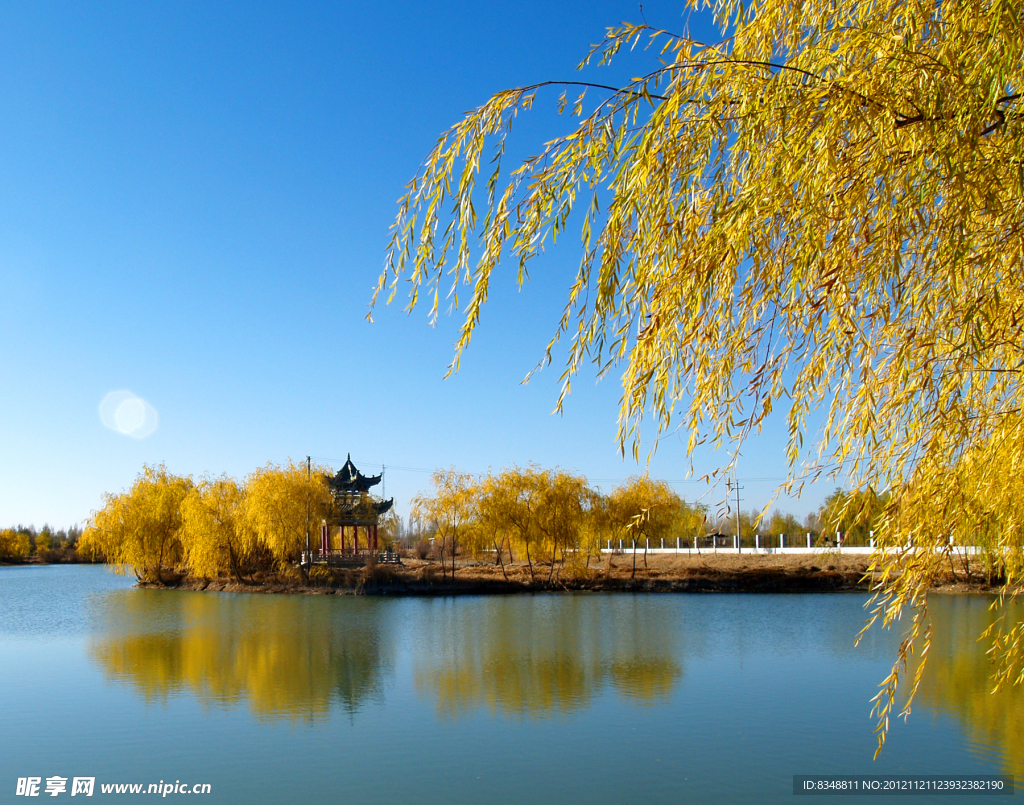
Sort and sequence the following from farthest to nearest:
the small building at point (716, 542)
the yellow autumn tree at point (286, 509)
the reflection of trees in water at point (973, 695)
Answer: the small building at point (716, 542)
the yellow autumn tree at point (286, 509)
the reflection of trees in water at point (973, 695)

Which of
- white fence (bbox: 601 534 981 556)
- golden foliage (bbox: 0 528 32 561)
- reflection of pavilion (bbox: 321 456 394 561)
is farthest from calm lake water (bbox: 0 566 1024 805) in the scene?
golden foliage (bbox: 0 528 32 561)

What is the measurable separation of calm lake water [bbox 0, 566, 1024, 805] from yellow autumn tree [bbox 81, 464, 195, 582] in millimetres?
12131

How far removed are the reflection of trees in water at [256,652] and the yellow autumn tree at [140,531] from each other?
24.5 ft

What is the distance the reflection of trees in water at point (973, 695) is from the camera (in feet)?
23.2

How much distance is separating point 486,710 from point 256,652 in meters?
5.79

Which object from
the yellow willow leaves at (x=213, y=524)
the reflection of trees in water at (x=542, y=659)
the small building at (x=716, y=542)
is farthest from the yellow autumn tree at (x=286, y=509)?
the small building at (x=716, y=542)

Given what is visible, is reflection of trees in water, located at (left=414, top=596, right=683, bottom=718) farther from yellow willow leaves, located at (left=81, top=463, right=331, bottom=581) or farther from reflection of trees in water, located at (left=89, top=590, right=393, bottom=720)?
yellow willow leaves, located at (left=81, top=463, right=331, bottom=581)

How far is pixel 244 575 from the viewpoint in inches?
1052

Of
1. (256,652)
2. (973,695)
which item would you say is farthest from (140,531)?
(973,695)

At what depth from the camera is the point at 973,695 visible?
8836 mm

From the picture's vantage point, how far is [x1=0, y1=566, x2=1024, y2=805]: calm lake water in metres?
6.36

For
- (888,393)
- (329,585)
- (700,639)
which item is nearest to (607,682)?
(700,639)

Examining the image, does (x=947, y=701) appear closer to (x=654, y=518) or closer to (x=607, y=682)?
(x=607, y=682)

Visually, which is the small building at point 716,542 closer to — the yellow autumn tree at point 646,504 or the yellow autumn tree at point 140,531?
the yellow autumn tree at point 646,504
